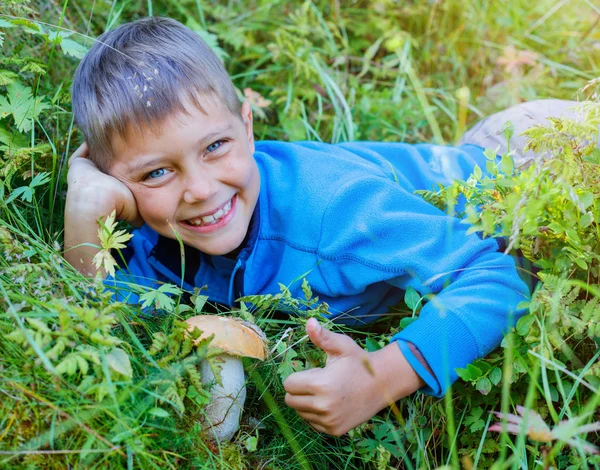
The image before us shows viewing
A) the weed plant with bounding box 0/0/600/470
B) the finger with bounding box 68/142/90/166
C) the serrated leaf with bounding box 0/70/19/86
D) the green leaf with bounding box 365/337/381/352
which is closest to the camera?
the weed plant with bounding box 0/0/600/470

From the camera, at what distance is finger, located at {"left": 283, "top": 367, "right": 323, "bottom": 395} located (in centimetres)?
189

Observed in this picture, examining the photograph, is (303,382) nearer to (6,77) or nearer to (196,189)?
(196,189)

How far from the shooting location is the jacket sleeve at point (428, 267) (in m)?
2.09

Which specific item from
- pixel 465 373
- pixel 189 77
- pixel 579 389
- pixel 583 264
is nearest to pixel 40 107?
pixel 189 77

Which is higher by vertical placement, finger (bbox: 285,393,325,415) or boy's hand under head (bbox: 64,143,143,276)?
boy's hand under head (bbox: 64,143,143,276)

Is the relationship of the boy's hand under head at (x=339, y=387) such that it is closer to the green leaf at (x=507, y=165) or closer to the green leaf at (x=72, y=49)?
the green leaf at (x=507, y=165)

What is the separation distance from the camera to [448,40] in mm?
4676

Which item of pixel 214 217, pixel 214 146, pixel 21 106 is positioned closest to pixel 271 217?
pixel 214 217

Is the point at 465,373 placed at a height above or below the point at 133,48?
below

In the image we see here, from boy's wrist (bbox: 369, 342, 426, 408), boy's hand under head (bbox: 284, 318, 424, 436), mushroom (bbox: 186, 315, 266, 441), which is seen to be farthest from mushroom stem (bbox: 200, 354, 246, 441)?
boy's wrist (bbox: 369, 342, 426, 408)

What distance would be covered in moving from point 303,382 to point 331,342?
6.1 inches

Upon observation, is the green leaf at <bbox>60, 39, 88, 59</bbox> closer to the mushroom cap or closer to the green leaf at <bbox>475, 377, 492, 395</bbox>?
the mushroom cap

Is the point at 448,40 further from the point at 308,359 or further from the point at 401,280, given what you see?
the point at 308,359

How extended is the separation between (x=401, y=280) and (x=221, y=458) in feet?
3.27
